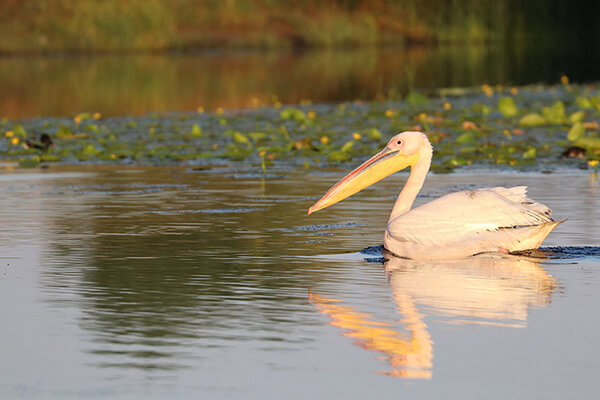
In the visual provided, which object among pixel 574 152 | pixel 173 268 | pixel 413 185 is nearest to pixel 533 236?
pixel 413 185

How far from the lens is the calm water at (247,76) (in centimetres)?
2777

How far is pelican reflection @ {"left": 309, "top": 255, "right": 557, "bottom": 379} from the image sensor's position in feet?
21.1

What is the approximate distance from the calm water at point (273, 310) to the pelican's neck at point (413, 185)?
1.28ft

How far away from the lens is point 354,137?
1794 cm

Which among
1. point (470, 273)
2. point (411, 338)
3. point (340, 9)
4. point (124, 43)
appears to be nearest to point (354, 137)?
point (470, 273)

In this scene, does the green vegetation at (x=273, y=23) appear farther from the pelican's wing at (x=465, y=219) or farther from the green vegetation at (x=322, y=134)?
the pelican's wing at (x=465, y=219)

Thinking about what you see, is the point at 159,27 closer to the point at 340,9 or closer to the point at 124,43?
the point at 124,43

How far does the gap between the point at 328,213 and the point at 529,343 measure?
5.39m

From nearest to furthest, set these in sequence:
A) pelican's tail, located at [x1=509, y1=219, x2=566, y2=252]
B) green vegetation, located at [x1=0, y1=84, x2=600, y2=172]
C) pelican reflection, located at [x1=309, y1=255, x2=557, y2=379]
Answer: pelican reflection, located at [x1=309, y1=255, x2=557, y2=379] → pelican's tail, located at [x1=509, y1=219, x2=566, y2=252] → green vegetation, located at [x1=0, y1=84, x2=600, y2=172]

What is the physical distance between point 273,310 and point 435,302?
0.98 meters

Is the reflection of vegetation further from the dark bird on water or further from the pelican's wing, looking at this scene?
the dark bird on water

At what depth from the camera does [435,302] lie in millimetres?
7527

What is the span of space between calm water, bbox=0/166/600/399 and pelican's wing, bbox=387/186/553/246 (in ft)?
0.69

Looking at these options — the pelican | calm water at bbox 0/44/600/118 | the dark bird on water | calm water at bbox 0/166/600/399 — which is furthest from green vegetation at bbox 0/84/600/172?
the pelican
